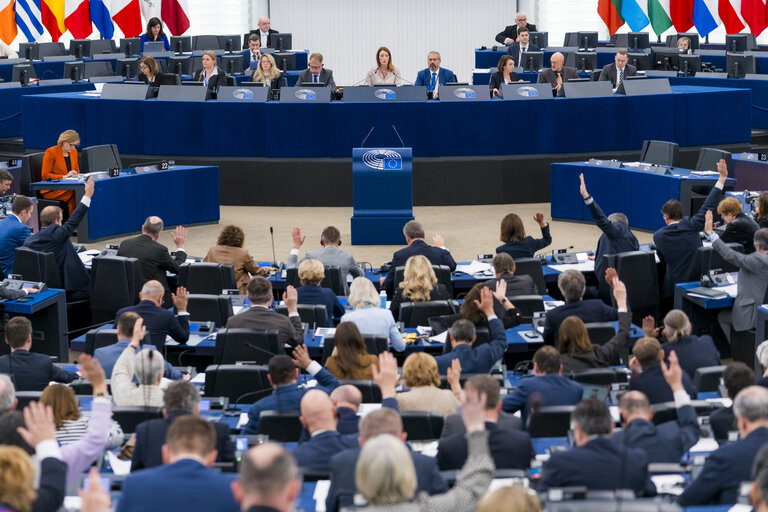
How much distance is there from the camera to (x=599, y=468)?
5.36m

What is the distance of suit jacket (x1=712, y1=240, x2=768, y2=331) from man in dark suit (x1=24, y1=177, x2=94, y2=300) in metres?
5.84

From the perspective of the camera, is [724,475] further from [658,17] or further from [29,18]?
[29,18]

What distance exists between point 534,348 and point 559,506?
447cm

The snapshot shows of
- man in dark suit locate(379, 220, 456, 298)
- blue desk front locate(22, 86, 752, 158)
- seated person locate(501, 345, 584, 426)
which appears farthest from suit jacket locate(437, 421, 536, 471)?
blue desk front locate(22, 86, 752, 158)

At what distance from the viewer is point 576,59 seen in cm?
2206

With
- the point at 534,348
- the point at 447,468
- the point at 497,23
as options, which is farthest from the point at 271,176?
the point at 497,23

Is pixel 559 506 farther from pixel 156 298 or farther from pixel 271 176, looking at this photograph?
pixel 271 176

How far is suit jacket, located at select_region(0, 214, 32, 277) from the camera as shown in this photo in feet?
36.8

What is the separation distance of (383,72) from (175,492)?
518 inches

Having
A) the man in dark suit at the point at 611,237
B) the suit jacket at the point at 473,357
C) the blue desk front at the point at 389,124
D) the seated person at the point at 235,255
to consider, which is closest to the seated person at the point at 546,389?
the suit jacket at the point at 473,357

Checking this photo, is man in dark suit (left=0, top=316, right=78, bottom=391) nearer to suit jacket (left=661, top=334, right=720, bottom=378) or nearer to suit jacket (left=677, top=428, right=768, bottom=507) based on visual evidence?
suit jacket (left=661, top=334, right=720, bottom=378)

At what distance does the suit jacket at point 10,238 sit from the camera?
11.2m

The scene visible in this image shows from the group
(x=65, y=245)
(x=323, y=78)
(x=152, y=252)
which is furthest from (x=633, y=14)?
(x=65, y=245)

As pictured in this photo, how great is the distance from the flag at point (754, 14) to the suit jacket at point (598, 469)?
79.3 ft
